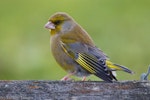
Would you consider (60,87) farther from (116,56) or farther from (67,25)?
(116,56)

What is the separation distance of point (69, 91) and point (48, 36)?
369cm

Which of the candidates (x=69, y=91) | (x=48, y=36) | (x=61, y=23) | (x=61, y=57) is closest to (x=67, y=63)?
(x=61, y=57)

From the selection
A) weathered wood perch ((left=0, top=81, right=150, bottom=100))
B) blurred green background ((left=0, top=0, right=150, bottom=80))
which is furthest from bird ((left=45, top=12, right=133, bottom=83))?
weathered wood perch ((left=0, top=81, right=150, bottom=100))

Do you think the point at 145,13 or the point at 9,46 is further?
the point at 145,13

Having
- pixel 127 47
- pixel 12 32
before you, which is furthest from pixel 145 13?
pixel 12 32

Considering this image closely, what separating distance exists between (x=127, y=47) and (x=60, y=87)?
10.4 feet

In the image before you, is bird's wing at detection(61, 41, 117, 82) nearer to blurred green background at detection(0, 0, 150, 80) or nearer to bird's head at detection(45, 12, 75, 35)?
bird's head at detection(45, 12, 75, 35)

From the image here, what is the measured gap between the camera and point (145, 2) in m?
8.28

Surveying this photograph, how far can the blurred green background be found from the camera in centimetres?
702

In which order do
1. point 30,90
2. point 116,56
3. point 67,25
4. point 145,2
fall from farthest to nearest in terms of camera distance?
1. point 145,2
2. point 116,56
3. point 67,25
4. point 30,90

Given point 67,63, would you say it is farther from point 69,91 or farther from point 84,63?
point 69,91

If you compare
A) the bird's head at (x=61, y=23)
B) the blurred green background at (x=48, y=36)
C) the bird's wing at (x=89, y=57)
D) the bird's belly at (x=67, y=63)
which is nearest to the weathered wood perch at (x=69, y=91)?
the bird's wing at (x=89, y=57)

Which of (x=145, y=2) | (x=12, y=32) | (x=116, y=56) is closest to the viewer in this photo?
(x=116, y=56)

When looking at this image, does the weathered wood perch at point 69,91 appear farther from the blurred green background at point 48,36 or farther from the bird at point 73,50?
the blurred green background at point 48,36
